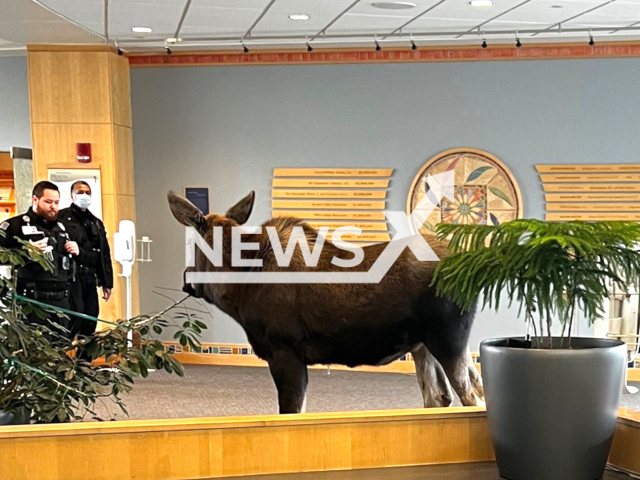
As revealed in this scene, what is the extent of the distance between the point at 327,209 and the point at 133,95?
86.1 inches

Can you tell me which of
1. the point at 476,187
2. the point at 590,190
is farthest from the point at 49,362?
the point at 590,190

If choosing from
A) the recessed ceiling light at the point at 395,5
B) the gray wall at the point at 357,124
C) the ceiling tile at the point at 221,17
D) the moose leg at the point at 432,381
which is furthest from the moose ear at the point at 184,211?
the gray wall at the point at 357,124

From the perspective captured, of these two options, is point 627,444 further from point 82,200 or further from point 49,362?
point 82,200

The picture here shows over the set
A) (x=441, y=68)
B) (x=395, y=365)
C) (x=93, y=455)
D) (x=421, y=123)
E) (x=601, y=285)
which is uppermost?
(x=441, y=68)

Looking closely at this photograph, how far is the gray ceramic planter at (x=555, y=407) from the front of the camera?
1.46 meters

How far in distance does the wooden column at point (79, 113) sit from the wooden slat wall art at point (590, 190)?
3951mm

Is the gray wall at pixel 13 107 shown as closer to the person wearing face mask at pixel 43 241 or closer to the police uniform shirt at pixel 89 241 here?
the police uniform shirt at pixel 89 241

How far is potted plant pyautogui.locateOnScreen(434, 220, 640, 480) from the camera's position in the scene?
1459 mm

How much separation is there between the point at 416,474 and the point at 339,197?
6.49 m

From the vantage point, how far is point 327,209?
26.5ft

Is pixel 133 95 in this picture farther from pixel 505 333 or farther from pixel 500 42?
pixel 505 333

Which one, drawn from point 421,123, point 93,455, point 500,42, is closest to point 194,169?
point 421,123

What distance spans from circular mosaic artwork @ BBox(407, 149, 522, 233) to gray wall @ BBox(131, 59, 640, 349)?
89 millimetres

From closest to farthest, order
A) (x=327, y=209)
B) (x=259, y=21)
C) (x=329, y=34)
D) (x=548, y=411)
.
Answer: (x=548, y=411) < (x=259, y=21) < (x=329, y=34) < (x=327, y=209)
